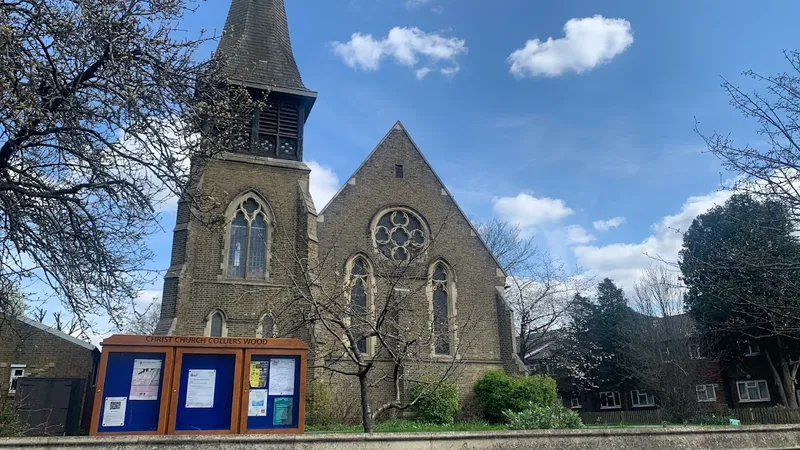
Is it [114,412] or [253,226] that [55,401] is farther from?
[114,412]

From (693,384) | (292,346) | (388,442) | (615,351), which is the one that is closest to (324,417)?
(292,346)

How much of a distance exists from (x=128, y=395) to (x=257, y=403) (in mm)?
1607

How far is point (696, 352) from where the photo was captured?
115 feet

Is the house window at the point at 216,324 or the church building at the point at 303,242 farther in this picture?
the church building at the point at 303,242

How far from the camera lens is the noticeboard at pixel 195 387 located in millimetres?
6875

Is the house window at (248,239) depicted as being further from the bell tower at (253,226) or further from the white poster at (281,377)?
the white poster at (281,377)

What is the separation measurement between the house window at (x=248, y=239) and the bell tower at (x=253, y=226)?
0.11ft

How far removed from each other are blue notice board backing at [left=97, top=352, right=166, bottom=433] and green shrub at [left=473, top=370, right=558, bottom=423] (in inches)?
573

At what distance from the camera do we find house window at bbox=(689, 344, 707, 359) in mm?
32997

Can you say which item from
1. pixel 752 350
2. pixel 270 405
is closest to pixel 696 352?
pixel 752 350

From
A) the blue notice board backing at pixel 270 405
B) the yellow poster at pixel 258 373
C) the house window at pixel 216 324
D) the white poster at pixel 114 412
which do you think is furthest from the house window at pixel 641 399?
the white poster at pixel 114 412

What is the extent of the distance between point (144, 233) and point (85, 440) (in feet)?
15.6

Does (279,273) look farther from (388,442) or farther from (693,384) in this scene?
(693,384)

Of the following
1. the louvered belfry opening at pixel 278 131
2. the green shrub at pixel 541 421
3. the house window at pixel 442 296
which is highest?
the louvered belfry opening at pixel 278 131
